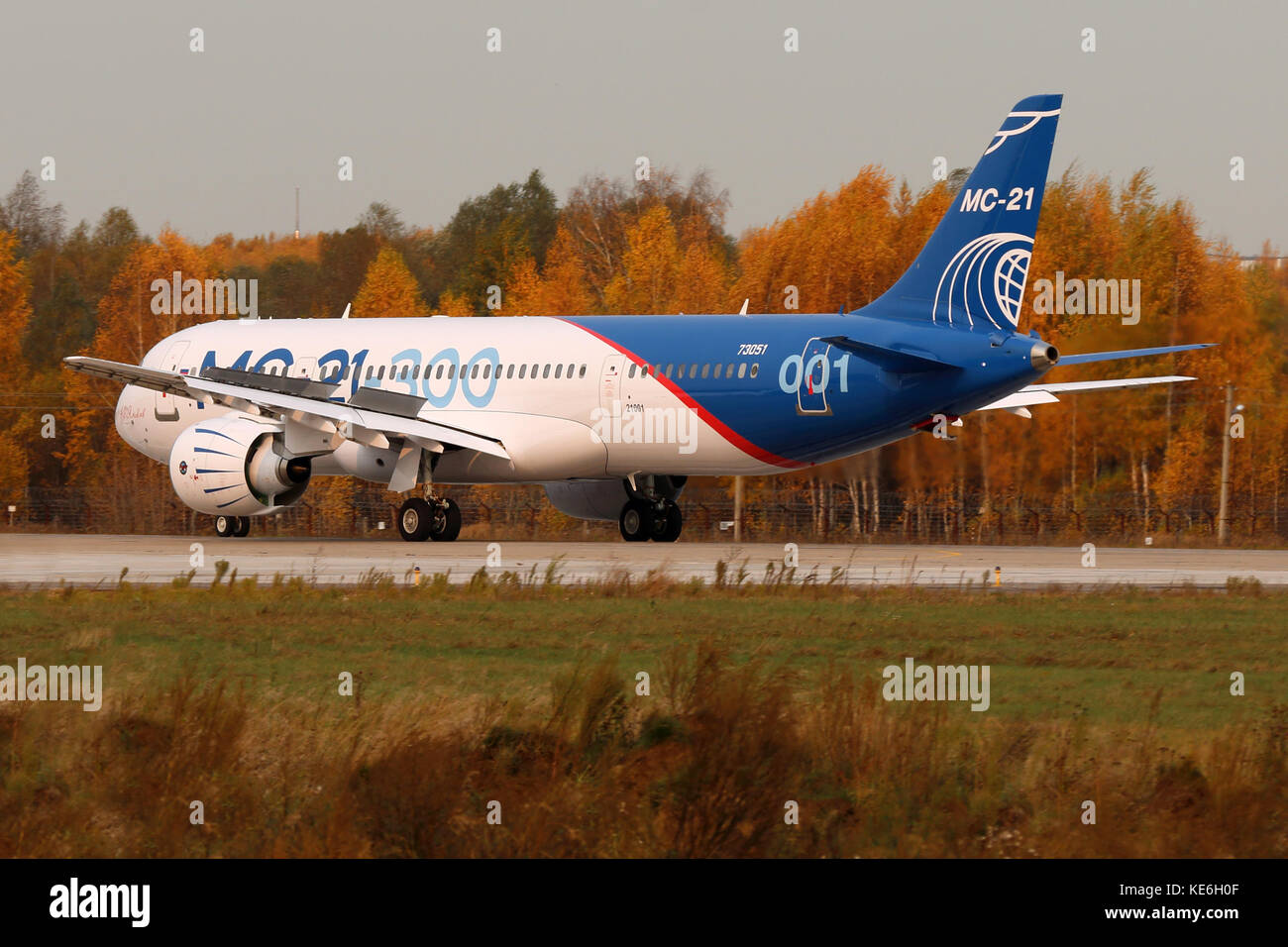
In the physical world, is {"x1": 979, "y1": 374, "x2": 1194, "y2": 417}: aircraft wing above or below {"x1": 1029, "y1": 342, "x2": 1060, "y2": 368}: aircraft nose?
below

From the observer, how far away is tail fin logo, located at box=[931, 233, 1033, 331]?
1166 inches

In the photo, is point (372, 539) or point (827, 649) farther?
point (372, 539)

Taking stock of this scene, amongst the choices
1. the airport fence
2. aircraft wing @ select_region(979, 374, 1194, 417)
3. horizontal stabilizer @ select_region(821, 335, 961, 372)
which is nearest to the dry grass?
horizontal stabilizer @ select_region(821, 335, 961, 372)

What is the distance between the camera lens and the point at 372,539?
37.2 meters

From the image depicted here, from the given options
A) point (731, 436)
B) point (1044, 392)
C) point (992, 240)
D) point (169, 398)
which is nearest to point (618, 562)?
point (731, 436)

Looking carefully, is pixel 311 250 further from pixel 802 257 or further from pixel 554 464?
pixel 554 464

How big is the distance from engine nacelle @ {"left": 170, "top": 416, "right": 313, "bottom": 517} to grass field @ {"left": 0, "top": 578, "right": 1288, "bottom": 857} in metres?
15.9

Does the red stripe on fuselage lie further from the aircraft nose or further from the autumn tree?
the autumn tree

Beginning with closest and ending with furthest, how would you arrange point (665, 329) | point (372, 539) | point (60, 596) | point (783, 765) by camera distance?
point (783, 765), point (60, 596), point (665, 329), point (372, 539)

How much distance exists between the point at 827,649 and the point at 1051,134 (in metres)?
15.1

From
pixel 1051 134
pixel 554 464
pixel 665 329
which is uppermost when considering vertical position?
pixel 1051 134

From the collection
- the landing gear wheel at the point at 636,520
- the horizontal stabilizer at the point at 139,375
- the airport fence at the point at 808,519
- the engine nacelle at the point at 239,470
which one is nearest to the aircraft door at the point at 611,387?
the landing gear wheel at the point at 636,520
